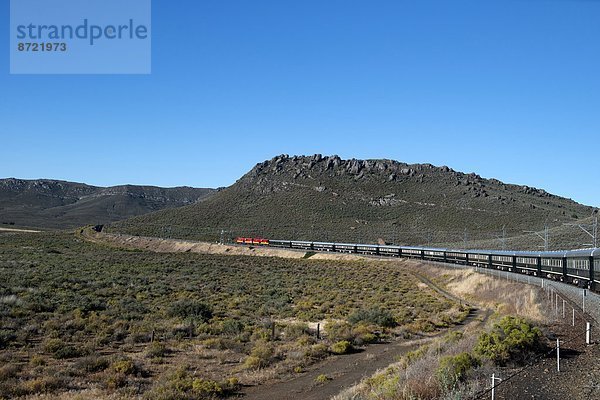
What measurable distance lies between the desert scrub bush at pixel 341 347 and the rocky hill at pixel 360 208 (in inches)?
3255

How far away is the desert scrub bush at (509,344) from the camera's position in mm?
13727

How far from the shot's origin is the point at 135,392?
44.7 feet

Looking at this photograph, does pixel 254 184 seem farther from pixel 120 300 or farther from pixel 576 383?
pixel 576 383

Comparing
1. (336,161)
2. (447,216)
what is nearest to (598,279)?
(447,216)

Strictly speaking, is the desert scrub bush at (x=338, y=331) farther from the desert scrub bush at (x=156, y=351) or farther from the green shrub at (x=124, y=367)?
the green shrub at (x=124, y=367)

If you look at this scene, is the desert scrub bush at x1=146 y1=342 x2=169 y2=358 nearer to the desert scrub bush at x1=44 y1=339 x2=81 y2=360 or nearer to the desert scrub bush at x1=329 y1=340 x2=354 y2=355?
the desert scrub bush at x1=44 y1=339 x2=81 y2=360

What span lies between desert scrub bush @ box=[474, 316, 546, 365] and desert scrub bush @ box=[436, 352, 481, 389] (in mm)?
→ 880

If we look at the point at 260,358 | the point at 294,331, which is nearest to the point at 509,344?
the point at 260,358

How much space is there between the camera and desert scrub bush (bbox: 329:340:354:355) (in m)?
19.8

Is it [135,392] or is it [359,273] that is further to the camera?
[359,273]

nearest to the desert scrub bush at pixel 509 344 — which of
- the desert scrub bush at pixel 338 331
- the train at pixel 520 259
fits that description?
the desert scrub bush at pixel 338 331

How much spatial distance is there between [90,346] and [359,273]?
39806mm

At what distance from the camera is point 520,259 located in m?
47.2

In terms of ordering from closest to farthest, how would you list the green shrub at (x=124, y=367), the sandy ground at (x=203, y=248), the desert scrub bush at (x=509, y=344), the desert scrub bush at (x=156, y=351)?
1. the desert scrub bush at (x=509, y=344)
2. the green shrub at (x=124, y=367)
3. the desert scrub bush at (x=156, y=351)
4. the sandy ground at (x=203, y=248)
